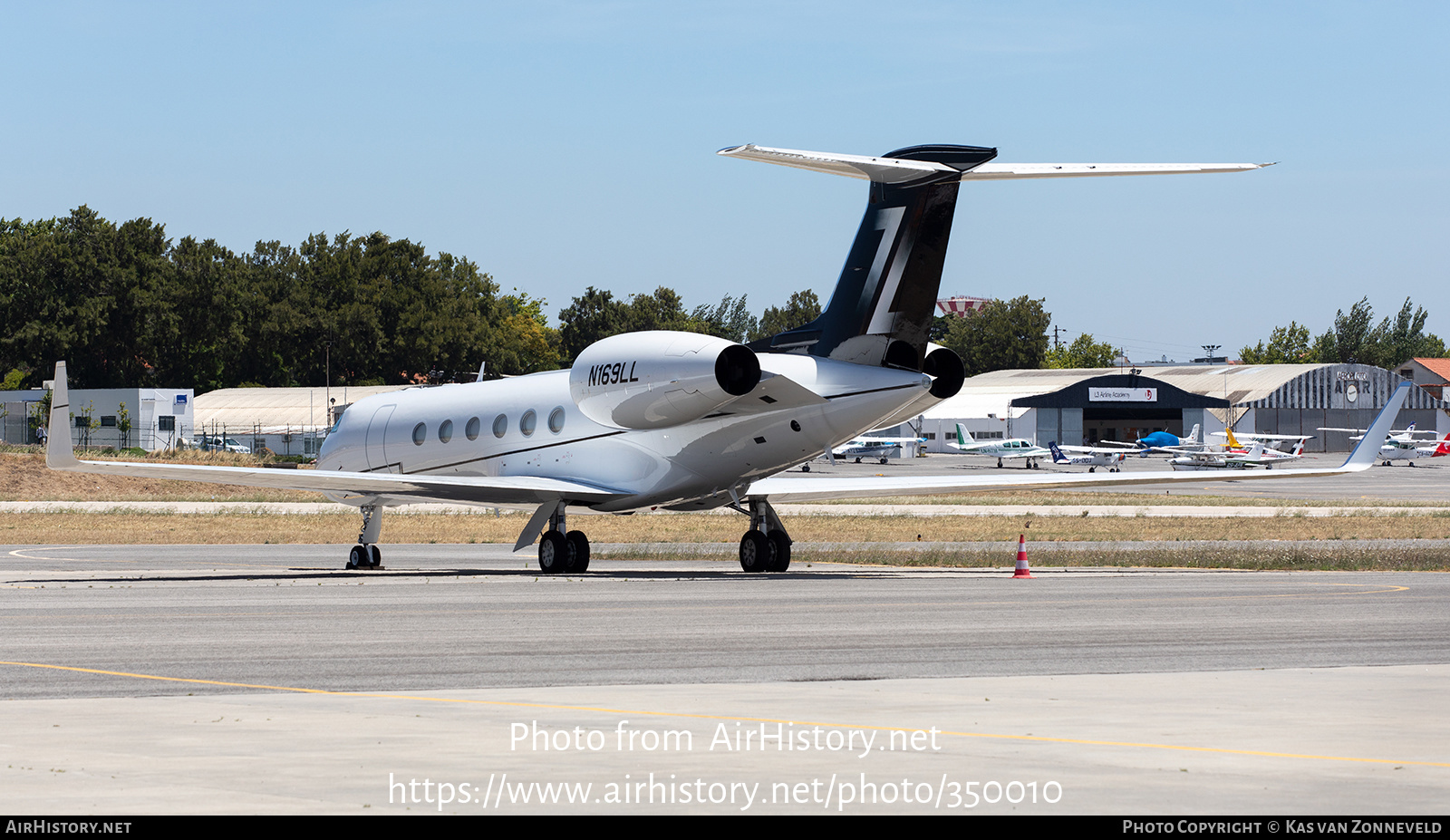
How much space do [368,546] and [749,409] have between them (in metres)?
9.12

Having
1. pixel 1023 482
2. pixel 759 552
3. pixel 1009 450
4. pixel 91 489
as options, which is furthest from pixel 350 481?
pixel 1009 450

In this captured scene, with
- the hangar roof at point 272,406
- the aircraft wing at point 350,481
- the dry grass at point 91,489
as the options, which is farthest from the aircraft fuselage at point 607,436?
the hangar roof at point 272,406

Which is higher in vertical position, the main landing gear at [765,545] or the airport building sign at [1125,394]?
the airport building sign at [1125,394]

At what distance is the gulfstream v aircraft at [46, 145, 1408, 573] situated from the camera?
24.8 m

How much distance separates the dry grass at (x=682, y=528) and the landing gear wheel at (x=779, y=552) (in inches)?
349

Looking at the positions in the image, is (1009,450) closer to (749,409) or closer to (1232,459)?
(1232,459)

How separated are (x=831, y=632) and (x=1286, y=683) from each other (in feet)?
17.8

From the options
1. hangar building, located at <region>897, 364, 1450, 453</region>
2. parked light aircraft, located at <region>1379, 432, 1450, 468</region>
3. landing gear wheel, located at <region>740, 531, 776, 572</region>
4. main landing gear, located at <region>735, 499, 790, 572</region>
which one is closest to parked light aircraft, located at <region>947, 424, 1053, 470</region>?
hangar building, located at <region>897, 364, 1450, 453</region>

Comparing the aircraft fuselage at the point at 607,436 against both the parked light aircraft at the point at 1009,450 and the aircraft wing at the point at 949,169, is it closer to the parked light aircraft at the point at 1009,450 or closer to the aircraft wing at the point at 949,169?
the aircraft wing at the point at 949,169

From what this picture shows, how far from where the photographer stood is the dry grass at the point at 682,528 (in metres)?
41.0

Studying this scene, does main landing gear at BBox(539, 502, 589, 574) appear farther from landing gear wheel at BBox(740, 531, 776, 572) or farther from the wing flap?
the wing flap

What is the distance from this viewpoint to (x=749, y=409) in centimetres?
2561

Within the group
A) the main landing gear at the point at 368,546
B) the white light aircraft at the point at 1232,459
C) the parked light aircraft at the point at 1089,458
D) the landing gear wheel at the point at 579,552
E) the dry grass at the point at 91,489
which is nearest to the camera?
the landing gear wheel at the point at 579,552

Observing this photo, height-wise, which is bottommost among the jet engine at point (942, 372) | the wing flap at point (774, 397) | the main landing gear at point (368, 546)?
the main landing gear at point (368, 546)
